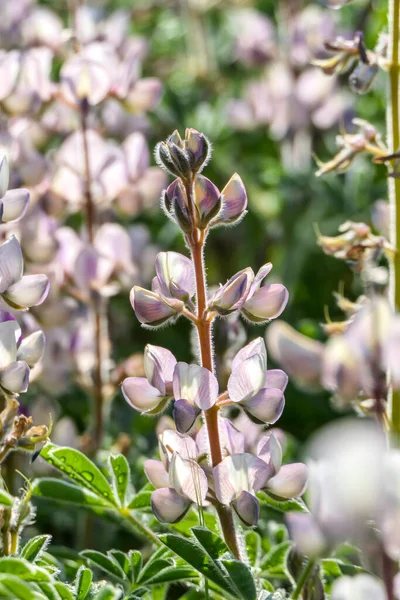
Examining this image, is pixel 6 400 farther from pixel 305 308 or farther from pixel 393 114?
pixel 305 308

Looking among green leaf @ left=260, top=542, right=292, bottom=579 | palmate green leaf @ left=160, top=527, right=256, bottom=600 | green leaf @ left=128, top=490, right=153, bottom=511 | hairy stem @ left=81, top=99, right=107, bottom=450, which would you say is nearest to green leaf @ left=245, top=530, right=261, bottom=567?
green leaf @ left=260, top=542, right=292, bottom=579

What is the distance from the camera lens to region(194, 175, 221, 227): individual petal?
0.91 metres

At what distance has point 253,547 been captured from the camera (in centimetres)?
109

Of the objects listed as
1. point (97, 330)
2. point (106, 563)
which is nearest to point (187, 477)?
point (106, 563)

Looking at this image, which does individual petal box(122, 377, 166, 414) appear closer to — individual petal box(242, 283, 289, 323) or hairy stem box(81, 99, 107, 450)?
individual petal box(242, 283, 289, 323)

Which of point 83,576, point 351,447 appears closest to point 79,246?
point 83,576

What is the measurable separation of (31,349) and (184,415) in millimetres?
193

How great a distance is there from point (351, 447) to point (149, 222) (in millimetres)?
2020

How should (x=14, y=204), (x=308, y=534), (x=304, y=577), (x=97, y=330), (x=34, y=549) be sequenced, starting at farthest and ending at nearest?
1. (x=97, y=330)
2. (x=14, y=204)
3. (x=34, y=549)
4. (x=304, y=577)
5. (x=308, y=534)

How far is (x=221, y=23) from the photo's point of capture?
12.1 ft

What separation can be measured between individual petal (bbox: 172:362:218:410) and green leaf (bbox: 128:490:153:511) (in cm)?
22

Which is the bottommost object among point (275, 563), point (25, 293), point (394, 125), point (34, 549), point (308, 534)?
point (275, 563)

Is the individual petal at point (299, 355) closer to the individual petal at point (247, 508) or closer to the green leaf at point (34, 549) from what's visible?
the individual petal at point (247, 508)

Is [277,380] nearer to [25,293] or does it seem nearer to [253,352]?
[253,352]
